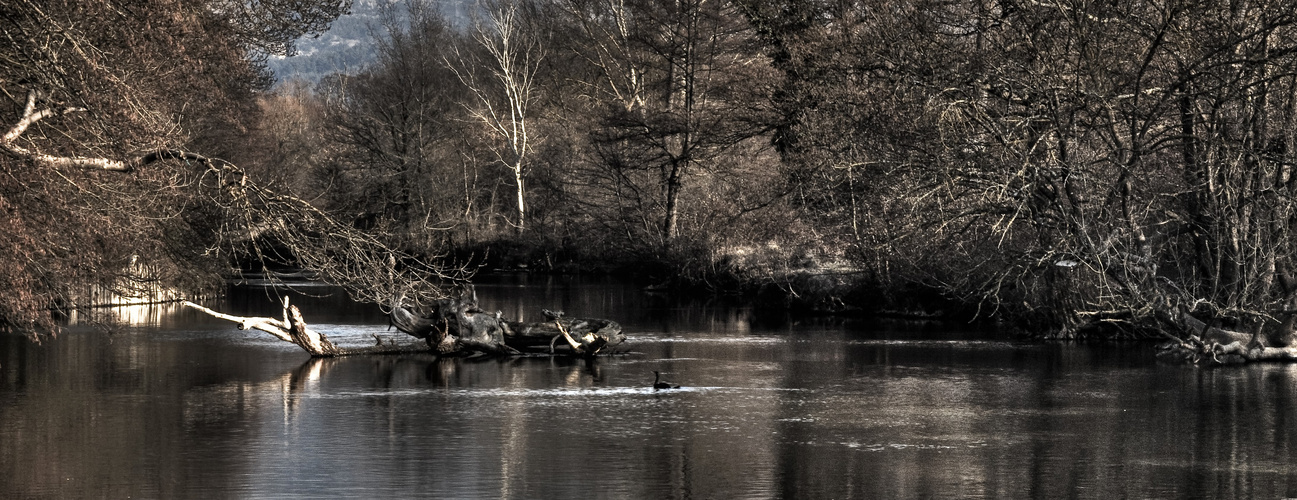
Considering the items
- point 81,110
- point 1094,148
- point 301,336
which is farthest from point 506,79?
point 81,110

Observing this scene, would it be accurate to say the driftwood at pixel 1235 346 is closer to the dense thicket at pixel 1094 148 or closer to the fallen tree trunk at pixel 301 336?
the dense thicket at pixel 1094 148

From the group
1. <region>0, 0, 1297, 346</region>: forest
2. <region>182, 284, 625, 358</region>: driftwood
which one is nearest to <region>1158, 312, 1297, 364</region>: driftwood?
<region>0, 0, 1297, 346</region>: forest

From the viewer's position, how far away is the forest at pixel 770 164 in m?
14.1

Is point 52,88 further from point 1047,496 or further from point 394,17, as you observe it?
point 394,17

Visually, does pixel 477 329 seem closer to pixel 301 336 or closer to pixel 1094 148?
pixel 301 336

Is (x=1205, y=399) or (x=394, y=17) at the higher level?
(x=394, y=17)

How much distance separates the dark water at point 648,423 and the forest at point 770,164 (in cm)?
144

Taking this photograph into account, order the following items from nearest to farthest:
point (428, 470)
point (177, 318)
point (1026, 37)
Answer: point (428, 470), point (1026, 37), point (177, 318)

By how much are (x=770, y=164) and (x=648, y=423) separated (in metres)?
30.0

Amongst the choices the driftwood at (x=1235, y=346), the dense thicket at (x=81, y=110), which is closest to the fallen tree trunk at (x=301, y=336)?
the dense thicket at (x=81, y=110)

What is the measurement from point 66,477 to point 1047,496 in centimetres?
840

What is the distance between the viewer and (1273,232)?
2356 cm

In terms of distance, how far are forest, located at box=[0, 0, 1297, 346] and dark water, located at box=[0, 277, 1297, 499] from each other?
1436mm

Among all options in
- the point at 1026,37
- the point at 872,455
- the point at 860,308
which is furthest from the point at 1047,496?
the point at 860,308
